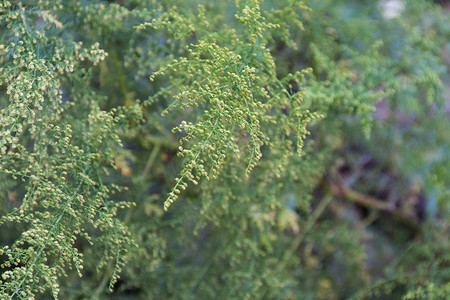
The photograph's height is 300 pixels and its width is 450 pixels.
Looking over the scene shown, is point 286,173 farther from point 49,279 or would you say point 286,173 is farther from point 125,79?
point 49,279

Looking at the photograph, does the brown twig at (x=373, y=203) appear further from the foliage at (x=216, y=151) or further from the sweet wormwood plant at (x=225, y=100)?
the sweet wormwood plant at (x=225, y=100)

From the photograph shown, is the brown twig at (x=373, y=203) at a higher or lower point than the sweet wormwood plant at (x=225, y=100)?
lower

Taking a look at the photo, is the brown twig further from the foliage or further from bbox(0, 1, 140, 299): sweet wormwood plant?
bbox(0, 1, 140, 299): sweet wormwood plant

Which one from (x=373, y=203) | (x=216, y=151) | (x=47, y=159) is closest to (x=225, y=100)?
(x=216, y=151)

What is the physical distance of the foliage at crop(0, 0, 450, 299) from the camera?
83cm

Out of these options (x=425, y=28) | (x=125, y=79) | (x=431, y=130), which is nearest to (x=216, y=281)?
(x=125, y=79)

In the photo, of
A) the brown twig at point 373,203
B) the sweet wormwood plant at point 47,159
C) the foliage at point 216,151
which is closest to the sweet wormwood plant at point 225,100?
the foliage at point 216,151

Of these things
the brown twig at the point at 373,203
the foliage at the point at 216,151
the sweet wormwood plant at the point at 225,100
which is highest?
the sweet wormwood plant at the point at 225,100

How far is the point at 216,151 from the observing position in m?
0.85

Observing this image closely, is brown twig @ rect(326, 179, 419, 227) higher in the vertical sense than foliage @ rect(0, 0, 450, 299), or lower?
lower

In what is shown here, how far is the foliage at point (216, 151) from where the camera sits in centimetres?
83

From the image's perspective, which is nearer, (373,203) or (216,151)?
(216,151)

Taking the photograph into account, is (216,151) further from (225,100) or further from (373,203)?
(373,203)

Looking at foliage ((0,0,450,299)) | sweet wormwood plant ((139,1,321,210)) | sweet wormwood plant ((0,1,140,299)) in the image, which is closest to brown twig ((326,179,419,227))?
foliage ((0,0,450,299))
